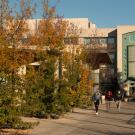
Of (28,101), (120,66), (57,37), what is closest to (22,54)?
(28,101)

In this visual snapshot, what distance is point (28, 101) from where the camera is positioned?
2436 cm

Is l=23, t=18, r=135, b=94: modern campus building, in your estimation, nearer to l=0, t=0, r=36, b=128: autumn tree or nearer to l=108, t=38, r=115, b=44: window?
l=108, t=38, r=115, b=44: window

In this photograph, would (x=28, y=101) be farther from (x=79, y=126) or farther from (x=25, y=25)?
(x=25, y=25)

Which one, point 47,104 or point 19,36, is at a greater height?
point 19,36

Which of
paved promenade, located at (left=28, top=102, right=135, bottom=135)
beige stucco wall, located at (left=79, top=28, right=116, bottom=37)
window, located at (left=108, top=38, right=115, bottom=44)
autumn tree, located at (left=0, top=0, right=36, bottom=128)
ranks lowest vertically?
paved promenade, located at (left=28, top=102, right=135, bottom=135)

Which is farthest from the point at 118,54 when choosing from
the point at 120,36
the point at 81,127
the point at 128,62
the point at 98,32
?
the point at 81,127

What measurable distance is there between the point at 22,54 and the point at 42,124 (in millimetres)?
5538

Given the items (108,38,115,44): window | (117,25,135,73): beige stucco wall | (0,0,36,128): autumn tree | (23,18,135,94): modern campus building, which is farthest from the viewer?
(108,38,115,44): window

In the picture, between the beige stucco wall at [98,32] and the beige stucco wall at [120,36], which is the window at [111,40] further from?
the beige stucco wall at [120,36]

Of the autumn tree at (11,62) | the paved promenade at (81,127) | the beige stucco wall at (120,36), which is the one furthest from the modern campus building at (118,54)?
the autumn tree at (11,62)

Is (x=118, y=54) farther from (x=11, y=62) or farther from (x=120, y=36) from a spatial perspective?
(x=11, y=62)

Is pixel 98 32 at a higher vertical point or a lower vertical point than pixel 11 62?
higher

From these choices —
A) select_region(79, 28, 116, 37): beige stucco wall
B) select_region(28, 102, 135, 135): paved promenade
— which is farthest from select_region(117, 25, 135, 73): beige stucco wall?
select_region(28, 102, 135, 135): paved promenade

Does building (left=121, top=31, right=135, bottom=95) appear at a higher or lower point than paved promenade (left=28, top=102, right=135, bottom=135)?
higher
